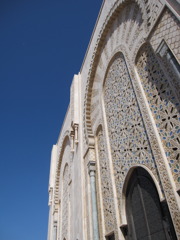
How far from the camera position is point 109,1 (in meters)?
4.05

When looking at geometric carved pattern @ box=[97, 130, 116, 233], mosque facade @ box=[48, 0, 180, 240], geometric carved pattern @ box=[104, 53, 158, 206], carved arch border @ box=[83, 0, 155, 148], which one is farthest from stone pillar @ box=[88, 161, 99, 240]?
geometric carved pattern @ box=[104, 53, 158, 206]

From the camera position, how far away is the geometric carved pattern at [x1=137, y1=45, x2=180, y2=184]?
6.77ft

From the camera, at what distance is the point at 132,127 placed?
2.85 meters

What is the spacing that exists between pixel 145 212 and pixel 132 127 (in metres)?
1.08

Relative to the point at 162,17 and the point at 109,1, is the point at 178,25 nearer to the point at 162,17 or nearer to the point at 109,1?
the point at 162,17

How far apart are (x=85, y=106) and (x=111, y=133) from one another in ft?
4.80

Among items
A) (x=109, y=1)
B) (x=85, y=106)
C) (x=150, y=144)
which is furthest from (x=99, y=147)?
(x=109, y=1)

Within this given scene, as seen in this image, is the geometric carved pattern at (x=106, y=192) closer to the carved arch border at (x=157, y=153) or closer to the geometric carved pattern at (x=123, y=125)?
the geometric carved pattern at (x=123, y=125)

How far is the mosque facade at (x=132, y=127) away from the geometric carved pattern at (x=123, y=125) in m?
0.01

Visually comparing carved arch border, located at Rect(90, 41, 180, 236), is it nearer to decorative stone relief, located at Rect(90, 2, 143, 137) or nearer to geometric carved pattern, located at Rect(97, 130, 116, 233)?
decorative stone relief, located at Rect(90, 2, 143, 137)

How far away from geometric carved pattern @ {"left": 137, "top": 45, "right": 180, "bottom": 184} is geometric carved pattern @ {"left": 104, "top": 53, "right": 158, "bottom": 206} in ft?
0.87

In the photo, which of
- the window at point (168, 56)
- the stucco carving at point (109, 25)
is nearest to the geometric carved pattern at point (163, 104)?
the window at point (168, 56)

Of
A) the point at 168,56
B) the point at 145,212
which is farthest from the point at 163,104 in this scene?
Result: the point at 145,212

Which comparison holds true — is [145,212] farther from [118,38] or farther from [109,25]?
[109,25]
